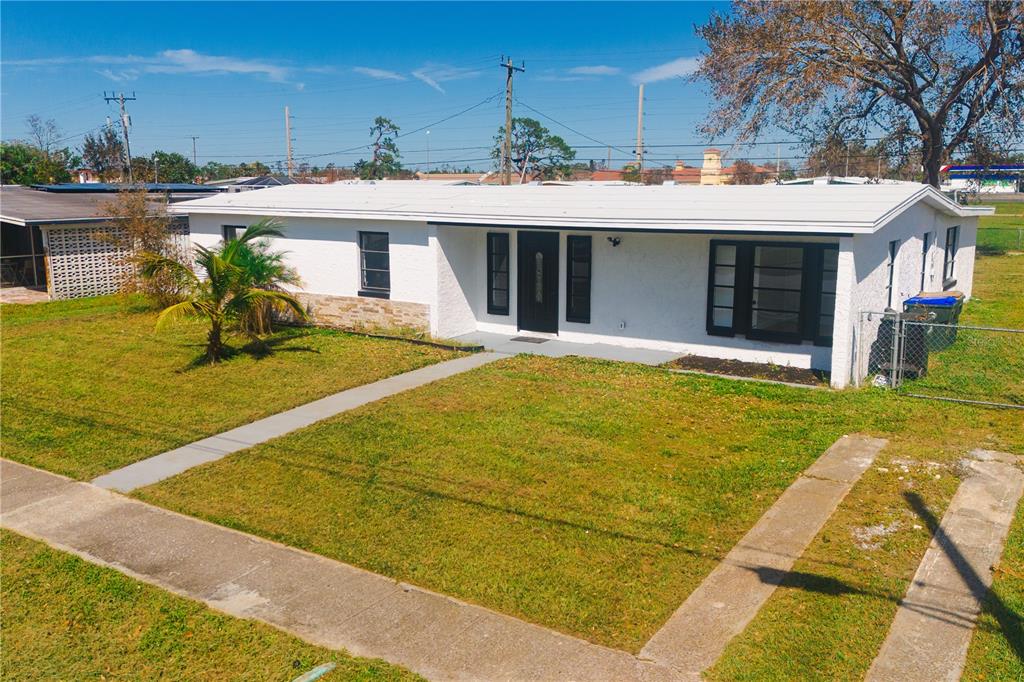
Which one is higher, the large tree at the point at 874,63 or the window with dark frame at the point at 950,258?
the large tree at the point at 874,63

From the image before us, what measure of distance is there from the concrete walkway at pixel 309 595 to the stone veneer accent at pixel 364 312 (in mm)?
8555

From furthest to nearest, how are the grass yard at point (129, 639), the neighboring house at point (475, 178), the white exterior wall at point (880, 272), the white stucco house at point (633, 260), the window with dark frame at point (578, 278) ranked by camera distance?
the neighboring house at point (475, 178), the window with dark frame at point (578, 278), the white stucco house at point (633, 260), the white exterior wall at point (880, 272), the grass yard at point (129, 639)

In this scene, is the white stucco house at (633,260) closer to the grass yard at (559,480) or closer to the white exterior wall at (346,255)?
the white exterior wall at (346,255)

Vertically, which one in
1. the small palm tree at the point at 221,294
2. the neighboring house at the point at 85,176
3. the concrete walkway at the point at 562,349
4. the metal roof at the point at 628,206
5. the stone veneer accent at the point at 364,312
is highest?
the neighboring house at the point at 85,176

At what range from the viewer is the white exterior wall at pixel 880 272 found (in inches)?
473

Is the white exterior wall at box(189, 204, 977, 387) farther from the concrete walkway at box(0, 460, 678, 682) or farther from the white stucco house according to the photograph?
the concrete walkway at box(0, 460, 678, 682)

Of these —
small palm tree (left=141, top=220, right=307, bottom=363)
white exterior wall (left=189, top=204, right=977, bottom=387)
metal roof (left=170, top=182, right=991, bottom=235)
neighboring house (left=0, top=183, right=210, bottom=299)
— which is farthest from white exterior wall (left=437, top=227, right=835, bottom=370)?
neighboring house (left=0, top=183, right=210, bottom=299)

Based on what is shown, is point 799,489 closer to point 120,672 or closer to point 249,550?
point 249,550

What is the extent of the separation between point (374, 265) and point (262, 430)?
293 inches

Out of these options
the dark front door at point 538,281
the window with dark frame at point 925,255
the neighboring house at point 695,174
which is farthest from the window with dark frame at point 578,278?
the neighboring house at point 695,174

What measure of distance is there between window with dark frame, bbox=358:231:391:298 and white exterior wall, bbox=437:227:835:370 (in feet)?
5.57

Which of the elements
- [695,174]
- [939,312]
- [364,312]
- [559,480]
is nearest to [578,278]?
[364,312]

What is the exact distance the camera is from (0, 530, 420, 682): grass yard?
5422 mm

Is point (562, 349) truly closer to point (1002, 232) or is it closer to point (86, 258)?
point (86, 258)
